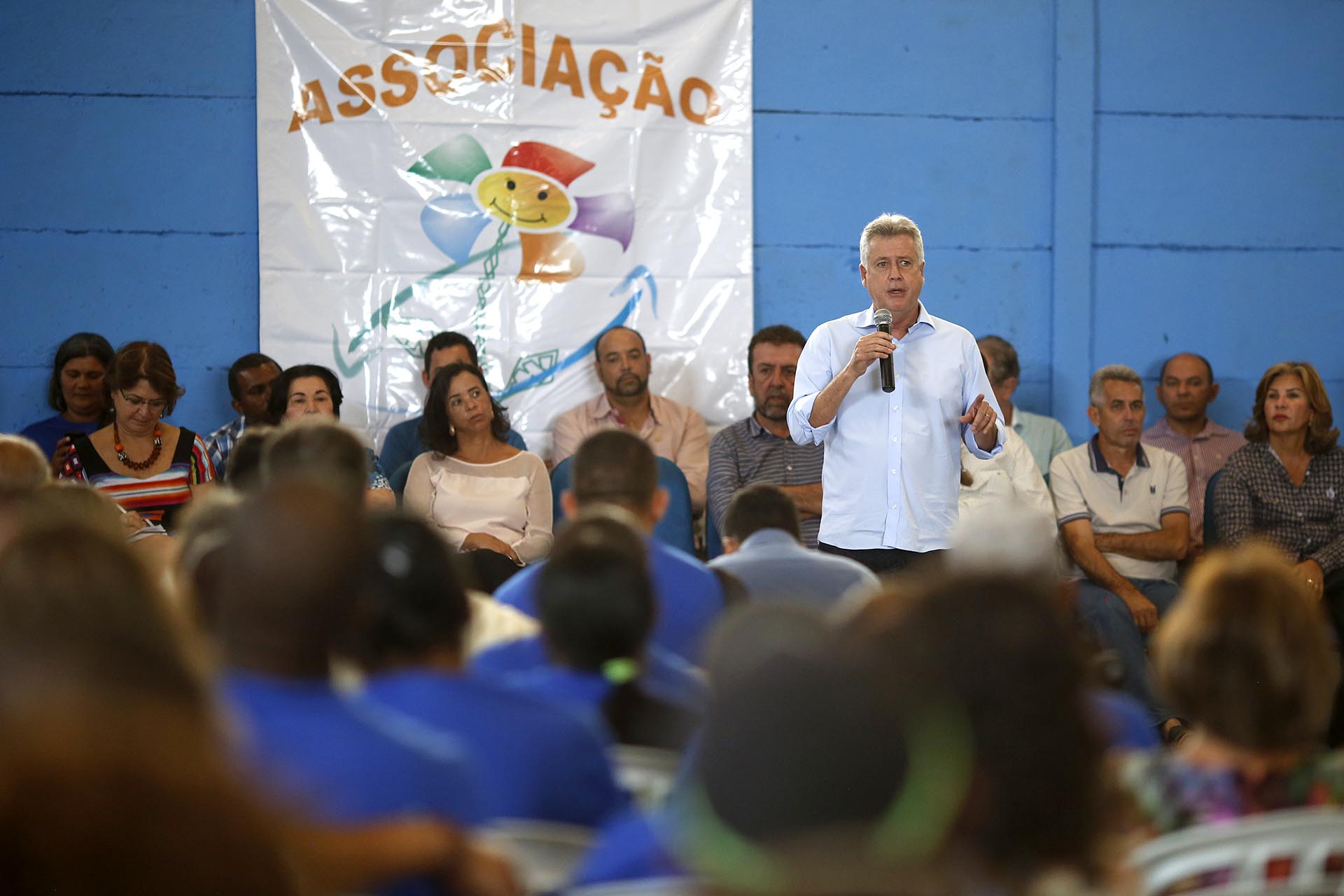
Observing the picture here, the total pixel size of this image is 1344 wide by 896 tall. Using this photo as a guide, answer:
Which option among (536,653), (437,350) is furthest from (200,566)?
(437,350)

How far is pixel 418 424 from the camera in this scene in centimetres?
448

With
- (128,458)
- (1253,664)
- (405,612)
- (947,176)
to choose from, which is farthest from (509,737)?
(947,176)

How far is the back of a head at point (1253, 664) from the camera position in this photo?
1.38 metres

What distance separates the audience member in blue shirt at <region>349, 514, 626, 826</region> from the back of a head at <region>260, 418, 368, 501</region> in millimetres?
794

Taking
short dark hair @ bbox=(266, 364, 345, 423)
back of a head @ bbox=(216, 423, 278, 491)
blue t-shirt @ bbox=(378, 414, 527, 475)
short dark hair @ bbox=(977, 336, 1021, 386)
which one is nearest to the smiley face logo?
Answer: blue t-shirt @ bbox=(378, 414, 527, 475)

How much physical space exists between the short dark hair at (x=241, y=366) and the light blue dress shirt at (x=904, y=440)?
2.12 metres

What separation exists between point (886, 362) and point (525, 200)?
2.07 metres

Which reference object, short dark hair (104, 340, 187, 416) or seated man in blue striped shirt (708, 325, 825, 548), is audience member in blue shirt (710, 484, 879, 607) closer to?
seated man in blue striped shirt (708, 325, 825, 548)

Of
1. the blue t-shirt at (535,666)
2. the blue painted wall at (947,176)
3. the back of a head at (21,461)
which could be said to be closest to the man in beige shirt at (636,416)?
the blue painted wall at (947,176)

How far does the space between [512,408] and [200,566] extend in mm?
3139

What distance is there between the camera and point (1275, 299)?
507cm

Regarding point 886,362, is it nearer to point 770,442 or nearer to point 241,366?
point 770,442

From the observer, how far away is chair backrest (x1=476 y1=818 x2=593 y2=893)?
1.27 meters

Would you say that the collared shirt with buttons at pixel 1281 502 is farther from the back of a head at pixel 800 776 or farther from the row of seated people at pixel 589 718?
the back of a head at pixel 800 776
